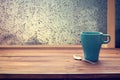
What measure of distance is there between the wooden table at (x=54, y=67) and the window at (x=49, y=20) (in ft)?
0.84

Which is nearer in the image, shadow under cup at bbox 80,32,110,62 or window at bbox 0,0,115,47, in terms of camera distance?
shadow under cup at bbox 80,32,110,62

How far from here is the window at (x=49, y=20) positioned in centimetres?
134

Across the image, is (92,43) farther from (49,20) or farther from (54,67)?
(49,20)

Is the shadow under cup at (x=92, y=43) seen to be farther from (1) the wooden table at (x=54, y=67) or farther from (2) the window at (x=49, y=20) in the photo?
(2) the window at (x=49, y=20)

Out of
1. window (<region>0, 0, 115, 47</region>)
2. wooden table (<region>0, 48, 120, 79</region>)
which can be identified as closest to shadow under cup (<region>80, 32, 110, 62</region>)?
wooden table (<region>0, 48, 120, 79</region>)

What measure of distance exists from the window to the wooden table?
0.26 meters

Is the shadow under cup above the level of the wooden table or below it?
above

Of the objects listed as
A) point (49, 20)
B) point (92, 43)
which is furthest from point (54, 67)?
point (49, 20)

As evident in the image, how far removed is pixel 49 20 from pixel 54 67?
557 millimetres

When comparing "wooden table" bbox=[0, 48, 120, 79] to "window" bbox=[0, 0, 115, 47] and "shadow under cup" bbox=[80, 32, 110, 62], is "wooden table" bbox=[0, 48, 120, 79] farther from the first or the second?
"window" bbox=[0, 0, 115, 47]

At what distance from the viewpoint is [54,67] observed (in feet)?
2.78

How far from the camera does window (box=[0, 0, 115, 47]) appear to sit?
1.34 metres

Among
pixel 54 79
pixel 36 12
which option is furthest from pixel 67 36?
pixel 54 79

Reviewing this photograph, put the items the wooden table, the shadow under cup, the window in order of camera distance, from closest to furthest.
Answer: the wooden table
the shadow under cup
the window
